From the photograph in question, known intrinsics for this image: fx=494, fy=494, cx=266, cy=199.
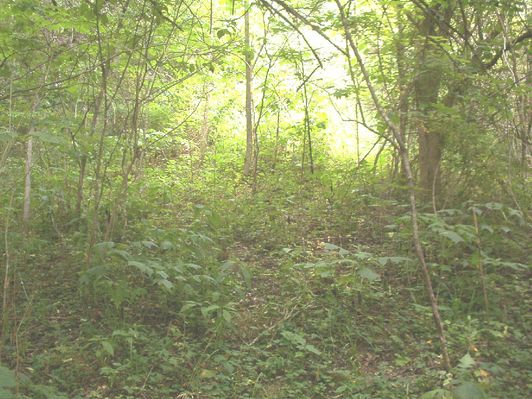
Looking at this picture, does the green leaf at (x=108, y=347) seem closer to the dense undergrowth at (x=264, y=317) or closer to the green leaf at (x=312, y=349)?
the dense undergrowth at (x=264, y=317)

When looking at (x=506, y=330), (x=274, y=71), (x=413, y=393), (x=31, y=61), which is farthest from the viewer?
(x=274, y=71)

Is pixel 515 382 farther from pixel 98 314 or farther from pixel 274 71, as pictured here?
pixel 274 71

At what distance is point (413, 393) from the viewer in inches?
143

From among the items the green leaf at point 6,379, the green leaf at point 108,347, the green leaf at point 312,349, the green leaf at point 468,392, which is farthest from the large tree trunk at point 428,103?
the green leaf at point 6,379

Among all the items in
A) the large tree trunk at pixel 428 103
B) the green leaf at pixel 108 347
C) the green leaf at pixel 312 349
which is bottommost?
the green leaf at pixel 312 349

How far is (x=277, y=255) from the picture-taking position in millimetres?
6270

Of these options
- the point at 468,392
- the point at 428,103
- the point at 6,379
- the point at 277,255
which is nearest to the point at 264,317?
the point at 277,255

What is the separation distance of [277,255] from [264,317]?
60.4 inches

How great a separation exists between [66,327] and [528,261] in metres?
4.67

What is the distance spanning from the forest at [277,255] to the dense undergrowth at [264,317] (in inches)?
0.8

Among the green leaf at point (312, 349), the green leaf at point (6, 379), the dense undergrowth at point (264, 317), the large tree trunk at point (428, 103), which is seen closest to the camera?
the green leaf at point (6, 379)

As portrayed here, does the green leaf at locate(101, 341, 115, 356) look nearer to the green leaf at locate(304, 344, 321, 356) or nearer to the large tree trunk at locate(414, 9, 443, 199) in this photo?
the green leaf at locate(304, 344, 321, 356)

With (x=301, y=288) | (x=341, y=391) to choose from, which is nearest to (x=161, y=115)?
(x=301, y=288)

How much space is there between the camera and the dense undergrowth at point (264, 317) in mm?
3723
